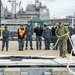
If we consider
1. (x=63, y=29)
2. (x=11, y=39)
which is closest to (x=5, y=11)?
(x=11, y=39)

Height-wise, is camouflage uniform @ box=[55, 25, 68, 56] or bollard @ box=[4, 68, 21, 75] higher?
camouflage uniform @ box=[55, 25, 68, 56]

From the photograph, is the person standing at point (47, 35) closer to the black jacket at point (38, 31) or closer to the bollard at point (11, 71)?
the black jacket at point (38, 31)

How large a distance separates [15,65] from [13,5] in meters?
48.1

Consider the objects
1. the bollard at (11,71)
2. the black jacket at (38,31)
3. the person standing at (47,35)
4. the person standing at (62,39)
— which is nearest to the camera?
the bollard at (11,71)

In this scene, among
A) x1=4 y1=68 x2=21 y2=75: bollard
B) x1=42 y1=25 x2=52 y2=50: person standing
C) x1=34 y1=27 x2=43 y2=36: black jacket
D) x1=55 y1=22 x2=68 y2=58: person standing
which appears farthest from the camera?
x1=42 y1=25 x2=52 y2=50: person standing

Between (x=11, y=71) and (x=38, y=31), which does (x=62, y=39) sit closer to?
(x=11, y=71)

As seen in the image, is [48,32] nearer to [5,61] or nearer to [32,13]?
[5,61]

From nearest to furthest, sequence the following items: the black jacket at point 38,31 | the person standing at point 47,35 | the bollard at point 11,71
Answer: the bollard at point 11,71 → the black jacket at point 38,31 → the person standing at point 47,35

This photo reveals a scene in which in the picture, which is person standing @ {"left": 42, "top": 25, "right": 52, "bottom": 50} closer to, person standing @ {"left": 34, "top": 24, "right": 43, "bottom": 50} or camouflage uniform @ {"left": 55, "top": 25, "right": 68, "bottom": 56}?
person standing @ {"left": 34, "top": 24, "right": 43, "bottom": 50}

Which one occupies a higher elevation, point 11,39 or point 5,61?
point 5,61

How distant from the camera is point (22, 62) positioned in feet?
30.4

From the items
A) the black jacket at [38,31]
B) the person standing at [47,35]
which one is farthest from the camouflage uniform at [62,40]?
the person standing at [47,35]

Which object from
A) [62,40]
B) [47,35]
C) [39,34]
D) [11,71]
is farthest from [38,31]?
[11,71]

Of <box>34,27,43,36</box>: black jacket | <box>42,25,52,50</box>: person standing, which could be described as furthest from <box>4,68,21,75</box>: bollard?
<box>42,25,52,50</box>: person standing
